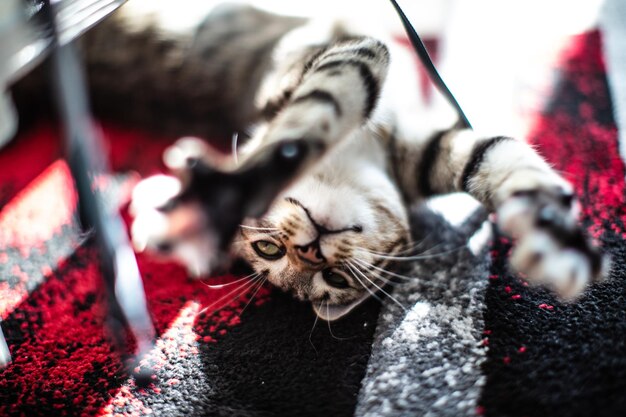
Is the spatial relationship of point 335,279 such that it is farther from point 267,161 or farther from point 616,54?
point 616,54

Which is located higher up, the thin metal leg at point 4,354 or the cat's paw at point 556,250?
the thin metal leg at point 4,354

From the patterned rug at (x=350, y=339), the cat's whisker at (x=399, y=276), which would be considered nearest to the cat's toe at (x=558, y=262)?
the patterned rug at (x=350, y=339)

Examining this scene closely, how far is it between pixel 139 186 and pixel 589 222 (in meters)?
1.03

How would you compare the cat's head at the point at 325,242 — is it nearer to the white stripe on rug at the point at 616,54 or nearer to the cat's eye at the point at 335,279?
the cat's eye at the point at 335,279

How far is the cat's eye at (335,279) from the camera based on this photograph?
1.03 metres

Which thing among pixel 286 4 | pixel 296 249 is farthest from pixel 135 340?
pixel 286 4

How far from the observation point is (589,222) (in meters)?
1.05

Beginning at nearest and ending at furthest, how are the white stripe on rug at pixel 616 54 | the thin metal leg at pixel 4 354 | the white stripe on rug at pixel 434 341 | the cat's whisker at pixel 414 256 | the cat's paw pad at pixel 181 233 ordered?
the cat's paw pad at pixel 181 233
the white stripe on rug at pixel 434 341
the thin metal leg at pixel 4 354
the cat's whisker at pixel 414 256
the white stripe on rug at pixel 616 54

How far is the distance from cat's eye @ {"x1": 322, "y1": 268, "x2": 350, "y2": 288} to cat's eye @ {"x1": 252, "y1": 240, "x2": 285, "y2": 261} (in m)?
0.09

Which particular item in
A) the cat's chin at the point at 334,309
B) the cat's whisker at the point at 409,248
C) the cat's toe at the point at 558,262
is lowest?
the cat's whisker at the point at 409,248

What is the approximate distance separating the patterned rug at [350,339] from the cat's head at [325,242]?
4 cm

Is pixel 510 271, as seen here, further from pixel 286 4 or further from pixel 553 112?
pixel 286 4

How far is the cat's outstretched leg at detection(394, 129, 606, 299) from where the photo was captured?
2.38 ft

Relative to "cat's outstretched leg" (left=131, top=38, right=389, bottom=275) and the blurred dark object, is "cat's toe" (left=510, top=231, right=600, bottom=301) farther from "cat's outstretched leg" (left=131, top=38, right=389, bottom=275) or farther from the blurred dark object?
the blurred dark object
